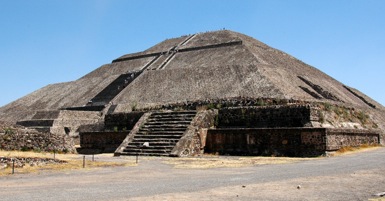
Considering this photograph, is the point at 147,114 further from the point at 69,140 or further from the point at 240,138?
the point at 240,138

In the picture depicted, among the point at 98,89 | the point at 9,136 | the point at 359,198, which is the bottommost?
the point at 359,198

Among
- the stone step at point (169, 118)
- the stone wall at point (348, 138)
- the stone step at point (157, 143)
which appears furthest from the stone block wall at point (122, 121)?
the stone wall at point (348, 138)

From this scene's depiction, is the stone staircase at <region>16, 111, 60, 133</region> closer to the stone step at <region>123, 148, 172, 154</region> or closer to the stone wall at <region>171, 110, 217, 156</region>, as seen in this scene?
the stone step at <region>123, 148, 172, 154</region>

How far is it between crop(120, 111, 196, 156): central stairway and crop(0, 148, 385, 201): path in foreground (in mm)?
7418

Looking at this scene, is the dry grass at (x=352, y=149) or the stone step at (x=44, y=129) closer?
the dry grass at (x=352, y=149)

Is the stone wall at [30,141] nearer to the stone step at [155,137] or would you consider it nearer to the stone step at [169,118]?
the stone step at [155,137]

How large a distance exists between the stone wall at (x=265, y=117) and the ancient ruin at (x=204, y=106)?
50 mm

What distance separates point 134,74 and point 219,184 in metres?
38.1

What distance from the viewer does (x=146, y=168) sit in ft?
49.5

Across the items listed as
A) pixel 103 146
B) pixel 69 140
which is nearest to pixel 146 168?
pixel 69 140

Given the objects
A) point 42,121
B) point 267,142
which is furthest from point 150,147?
point 42,121

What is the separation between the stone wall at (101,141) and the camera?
25.5m

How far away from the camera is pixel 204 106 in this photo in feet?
88.6

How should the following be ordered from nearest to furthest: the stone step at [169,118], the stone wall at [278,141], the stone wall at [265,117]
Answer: the stone wall at [278,141] < the stone wall at [265,117] < the stone step at [169,118]
